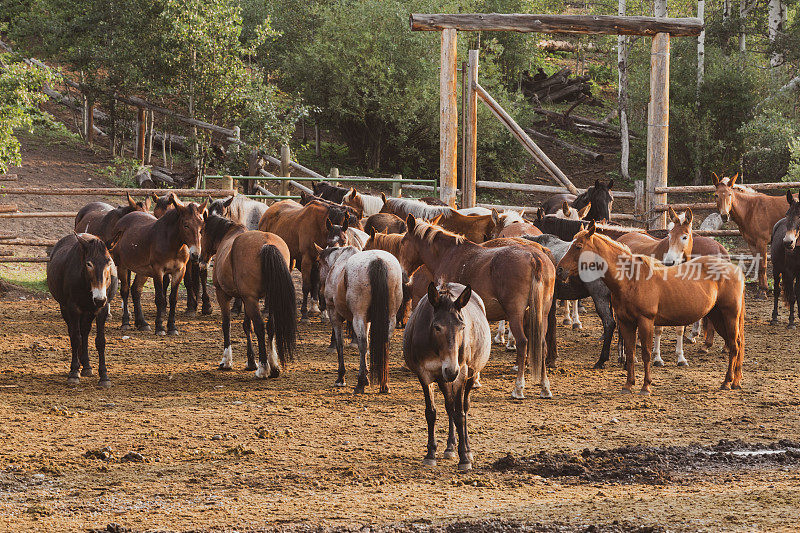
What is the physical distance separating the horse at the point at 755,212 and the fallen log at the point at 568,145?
12.9 m

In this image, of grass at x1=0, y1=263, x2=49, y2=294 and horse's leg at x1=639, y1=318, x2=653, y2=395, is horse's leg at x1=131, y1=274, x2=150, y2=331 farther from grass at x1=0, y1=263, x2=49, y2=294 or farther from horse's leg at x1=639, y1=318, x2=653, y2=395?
horse's leg at x1=639, y1=318, x2=653, y2=395

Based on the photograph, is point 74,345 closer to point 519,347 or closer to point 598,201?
point 519,347

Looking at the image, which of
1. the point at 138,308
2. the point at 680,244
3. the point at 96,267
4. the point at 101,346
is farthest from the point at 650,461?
the point at 138,308

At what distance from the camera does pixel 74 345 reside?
8.59 m

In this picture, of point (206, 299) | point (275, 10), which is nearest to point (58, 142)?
point (275, 10)

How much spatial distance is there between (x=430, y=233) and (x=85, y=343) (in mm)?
3758

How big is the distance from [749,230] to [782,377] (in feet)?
19.7

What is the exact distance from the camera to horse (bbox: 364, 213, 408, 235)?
12.0 metres

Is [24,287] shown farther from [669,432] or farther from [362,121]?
[362,121]

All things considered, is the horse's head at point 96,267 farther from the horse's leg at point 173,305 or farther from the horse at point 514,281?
the horse at point 514,281

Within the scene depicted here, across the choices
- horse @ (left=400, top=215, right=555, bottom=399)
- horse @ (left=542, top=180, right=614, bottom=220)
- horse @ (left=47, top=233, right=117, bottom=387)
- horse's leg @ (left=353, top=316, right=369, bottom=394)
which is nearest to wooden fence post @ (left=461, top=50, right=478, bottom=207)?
horse @ (left=542, top=180, right=614, bottom=220)

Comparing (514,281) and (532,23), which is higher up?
(532,23)

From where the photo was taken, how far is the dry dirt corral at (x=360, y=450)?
5.09 m

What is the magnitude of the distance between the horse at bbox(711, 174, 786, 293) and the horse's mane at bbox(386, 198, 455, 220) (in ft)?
17.7
